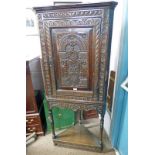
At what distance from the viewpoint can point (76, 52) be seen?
4.86 feet

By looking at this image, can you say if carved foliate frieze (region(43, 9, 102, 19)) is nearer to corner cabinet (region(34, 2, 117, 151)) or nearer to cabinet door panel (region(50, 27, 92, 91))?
corner cabinet (region(34, 2, 117, 151))

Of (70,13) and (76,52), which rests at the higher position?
(70,13)

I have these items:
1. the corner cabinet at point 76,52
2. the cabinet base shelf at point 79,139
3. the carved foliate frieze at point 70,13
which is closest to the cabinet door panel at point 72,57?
the corner cabinet at point 76,52

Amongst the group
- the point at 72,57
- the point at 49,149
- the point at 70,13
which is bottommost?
the point at 49,149

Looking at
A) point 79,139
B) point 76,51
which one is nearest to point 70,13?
point 76,51

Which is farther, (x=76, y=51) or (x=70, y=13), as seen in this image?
(x=76, y=51)

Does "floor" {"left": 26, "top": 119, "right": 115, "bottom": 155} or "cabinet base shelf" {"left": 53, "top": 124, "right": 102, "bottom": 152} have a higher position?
"cabinet base shelf" {"left": 53, "top": 124, "right": 102, "bottom": 152}

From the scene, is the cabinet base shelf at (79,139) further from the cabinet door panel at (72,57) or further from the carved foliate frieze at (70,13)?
the carved foliate frieze at (70,13)

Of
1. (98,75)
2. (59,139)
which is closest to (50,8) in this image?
(98,75)

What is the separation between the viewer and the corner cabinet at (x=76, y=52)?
52.9 inches

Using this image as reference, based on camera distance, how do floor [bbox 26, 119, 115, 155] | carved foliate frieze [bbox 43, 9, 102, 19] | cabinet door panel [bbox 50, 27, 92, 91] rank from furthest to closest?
floor [bbox 26, 119, 115, 155]
cabinet door panel [bbox 50, 27, 92, 91]
carved foliate frieze [bbox 43, 9, 102, 19]

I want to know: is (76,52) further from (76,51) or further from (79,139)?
(79,139)

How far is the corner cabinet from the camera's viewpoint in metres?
1.34

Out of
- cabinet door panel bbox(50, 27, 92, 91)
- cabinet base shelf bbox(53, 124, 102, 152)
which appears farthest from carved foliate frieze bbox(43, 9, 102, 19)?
cabinet base shelf bbox(53, 124, 102, 152)
